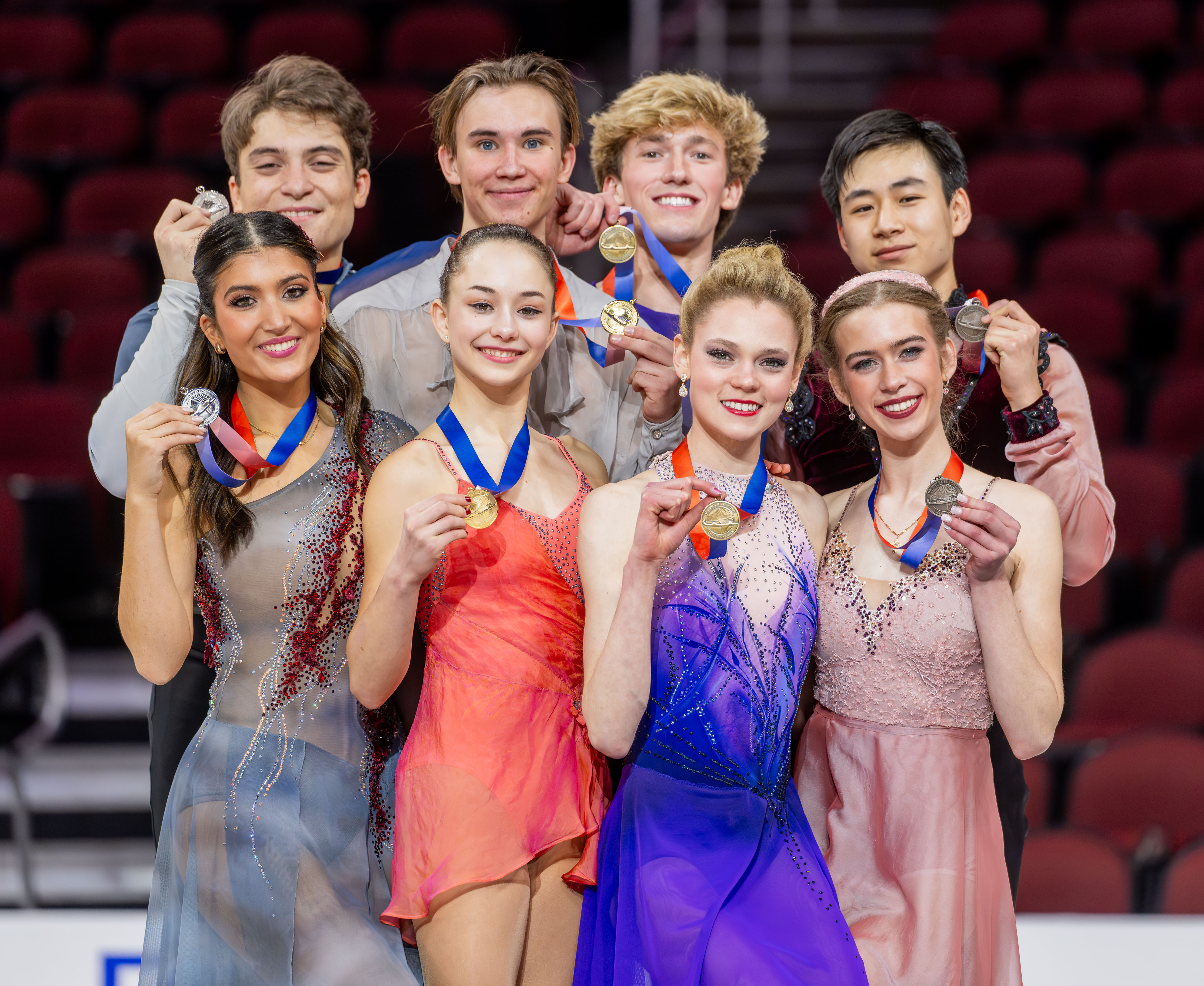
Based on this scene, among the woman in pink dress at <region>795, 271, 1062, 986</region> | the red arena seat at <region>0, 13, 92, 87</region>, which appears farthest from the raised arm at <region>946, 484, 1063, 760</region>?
the red arena seat at <region>0, 13, 92, 87</region>

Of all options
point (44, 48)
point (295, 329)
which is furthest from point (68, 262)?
point (295, 329)

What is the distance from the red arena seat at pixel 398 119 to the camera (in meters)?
5.99

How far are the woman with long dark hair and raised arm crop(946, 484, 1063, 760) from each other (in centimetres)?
109

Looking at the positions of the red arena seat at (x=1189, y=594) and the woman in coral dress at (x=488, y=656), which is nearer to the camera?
the woman in coral dress at (x=488, y=656)

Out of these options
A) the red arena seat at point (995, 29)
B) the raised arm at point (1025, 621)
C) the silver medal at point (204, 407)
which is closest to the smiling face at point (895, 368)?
the raised arm at point (1025, 621)

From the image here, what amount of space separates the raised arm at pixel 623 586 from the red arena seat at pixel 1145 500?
337 centimetres

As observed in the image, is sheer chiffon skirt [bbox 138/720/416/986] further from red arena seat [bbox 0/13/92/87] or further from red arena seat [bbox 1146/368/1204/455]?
red arena seat [bbox 0/13/92/87]

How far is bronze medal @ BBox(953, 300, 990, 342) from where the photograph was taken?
2.47 metres

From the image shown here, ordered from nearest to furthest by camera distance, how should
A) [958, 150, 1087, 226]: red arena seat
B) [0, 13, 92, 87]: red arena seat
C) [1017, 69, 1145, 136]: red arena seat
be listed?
[958, 150, 1087, 226]: red arena seat, [1017, 69, 1145, 136]: red arena seat, [0, 13, 92, 87]: red arena seat

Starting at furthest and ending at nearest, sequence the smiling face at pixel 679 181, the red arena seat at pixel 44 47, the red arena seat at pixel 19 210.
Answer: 1. the red arena seat at pixel 44 47
2. the red arena seat at pixel 19 210
3. the smiling face at pixel 679 181

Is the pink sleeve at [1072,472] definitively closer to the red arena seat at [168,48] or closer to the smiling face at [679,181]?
the smiling face at [679,181]

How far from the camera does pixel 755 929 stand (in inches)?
85.8

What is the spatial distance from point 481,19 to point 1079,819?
4.79m

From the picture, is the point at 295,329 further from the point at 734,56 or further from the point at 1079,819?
the point at 734,56
